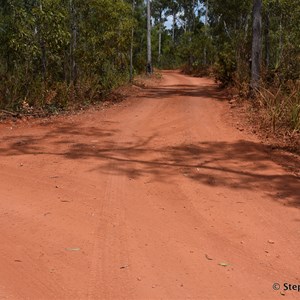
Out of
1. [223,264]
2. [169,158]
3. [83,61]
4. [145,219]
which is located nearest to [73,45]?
[83,61]

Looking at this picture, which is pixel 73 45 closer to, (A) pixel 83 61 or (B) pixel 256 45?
(A) pixel 83 61

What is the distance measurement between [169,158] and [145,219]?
239 cm

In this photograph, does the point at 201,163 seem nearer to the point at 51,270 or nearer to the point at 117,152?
the point at 117,152

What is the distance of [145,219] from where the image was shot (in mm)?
4113

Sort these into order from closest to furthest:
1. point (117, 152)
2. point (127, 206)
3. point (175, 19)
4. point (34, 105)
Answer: point (127, 206)
point (117, 152)
point (34, 105)
point (175, 19)

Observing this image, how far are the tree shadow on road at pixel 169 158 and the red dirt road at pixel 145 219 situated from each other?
0.06 ft

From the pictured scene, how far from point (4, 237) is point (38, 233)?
0.96 feet

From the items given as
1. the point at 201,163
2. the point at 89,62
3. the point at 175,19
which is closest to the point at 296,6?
the point at 89,62

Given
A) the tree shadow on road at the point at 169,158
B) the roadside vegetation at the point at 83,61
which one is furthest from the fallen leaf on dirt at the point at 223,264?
the roadside vegetation at the point at 83,61

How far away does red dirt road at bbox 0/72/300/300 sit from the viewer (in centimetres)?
299

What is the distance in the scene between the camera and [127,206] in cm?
443

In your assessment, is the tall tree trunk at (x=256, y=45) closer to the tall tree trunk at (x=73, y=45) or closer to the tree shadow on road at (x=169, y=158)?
the tree shadow on road at (x=169, y=158)

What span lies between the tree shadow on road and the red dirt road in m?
0.02

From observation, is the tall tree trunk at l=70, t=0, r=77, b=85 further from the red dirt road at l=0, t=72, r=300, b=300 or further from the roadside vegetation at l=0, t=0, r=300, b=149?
the red dirt road at l=0, t=72, r=300, b=300
